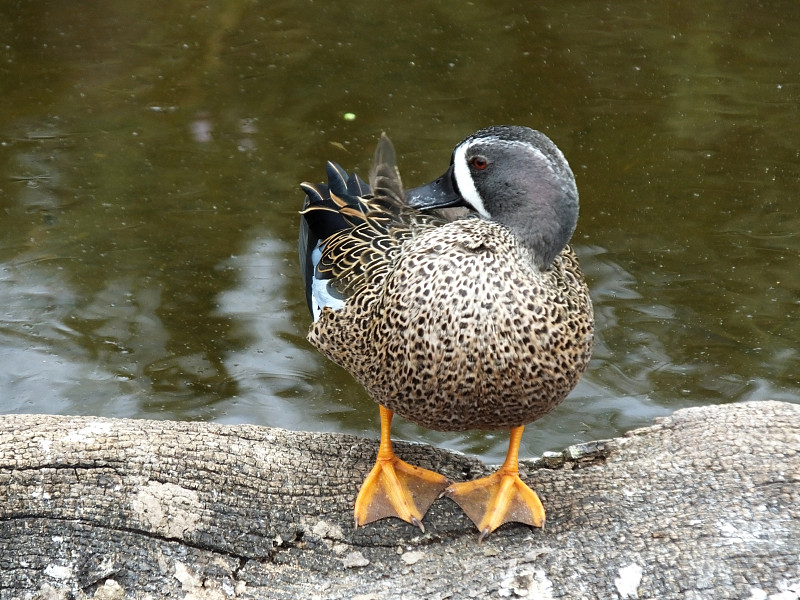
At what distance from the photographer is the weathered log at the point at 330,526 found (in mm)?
2537

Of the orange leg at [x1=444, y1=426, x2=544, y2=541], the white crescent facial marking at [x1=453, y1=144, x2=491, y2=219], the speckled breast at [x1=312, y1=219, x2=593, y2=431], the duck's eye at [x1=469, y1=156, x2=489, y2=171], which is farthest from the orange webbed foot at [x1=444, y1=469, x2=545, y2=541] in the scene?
the duck's eye at [x1=469, y1=156, x2=489, y2=171]

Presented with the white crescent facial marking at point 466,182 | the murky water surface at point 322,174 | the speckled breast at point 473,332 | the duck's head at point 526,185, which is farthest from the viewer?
the murky water surface at point 322,174

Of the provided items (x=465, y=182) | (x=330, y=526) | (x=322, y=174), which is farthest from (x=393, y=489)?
(x=322, y=174)

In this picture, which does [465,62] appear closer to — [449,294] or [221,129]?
[221,129]

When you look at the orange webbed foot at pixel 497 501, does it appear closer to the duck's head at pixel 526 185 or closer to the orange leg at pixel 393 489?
the orange leg at pixel 393 489

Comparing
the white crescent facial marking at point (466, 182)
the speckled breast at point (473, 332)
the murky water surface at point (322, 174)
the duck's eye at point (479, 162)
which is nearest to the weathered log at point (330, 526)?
the speckled breast at point (473, 332)

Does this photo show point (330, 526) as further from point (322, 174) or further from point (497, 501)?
point (322, 174)

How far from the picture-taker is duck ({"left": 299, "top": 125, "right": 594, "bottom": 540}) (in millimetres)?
2512

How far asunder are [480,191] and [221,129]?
374 cm

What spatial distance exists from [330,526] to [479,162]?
3.75 feet

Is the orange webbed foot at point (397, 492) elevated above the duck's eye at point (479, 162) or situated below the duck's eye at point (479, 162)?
below

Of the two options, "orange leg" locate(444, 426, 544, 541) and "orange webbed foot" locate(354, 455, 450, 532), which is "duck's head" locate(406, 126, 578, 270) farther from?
"orange webbed foot" locate(354, 455, 450, 532)

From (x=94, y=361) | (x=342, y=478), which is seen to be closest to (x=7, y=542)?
(x=342, y=478)

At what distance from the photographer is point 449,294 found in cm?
249
